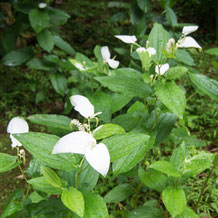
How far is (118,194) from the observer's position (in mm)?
1367

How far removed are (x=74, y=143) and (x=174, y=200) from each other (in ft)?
1.64

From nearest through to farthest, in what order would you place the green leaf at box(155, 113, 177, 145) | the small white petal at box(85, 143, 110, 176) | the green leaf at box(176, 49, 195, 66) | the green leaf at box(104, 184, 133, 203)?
the small white petal at box(85, 143, 110, 176), the green leaf at box(155, 113, 177, 145), the green leaf at box(104, 184, 133, 203), the green leaf at box(176, 49, 195, 66)

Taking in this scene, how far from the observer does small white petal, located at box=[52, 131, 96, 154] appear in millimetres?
645

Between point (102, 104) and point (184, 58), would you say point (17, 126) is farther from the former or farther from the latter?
point (184, 58)

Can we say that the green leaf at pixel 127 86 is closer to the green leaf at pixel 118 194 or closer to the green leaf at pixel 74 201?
the green leaf at pixel 74 201

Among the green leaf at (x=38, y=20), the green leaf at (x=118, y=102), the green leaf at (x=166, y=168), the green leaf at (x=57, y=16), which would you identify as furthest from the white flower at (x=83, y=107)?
the green leaf at (x=57, y=16)

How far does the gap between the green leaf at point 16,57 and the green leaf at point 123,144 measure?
146 centimetres

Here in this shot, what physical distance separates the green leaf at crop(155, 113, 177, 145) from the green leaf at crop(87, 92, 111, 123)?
24 cm

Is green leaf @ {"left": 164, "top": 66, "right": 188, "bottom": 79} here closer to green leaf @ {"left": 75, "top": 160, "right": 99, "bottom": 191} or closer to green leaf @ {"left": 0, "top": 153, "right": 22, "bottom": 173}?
green leaf @ {"left": 75, "top": 160, "right": 99, "bottom": 191}

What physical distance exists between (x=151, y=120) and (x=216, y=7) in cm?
231

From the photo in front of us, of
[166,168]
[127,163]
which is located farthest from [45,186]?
[166,168]

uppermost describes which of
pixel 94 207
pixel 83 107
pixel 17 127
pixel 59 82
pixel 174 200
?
pixel 83 107

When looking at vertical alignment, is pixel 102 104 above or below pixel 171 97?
below

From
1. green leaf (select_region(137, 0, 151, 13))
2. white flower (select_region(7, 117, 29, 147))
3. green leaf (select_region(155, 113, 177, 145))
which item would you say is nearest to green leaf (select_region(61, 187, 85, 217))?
white flower (select_region(7, 117, 29, 147))
